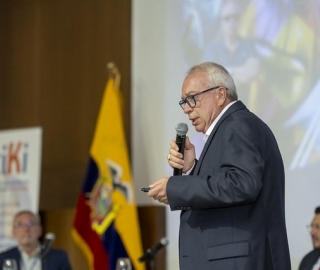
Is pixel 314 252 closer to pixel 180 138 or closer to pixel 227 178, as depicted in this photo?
pixel 180 138

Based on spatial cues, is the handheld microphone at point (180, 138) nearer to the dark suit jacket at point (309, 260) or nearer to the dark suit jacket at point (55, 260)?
the dark suit jacket at point (309, 260)

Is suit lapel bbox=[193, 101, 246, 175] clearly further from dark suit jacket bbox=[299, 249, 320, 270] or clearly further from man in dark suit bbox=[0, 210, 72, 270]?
man in dark suit bbox=[0, 210, 72, 270]

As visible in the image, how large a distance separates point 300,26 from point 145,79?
1.82 metres

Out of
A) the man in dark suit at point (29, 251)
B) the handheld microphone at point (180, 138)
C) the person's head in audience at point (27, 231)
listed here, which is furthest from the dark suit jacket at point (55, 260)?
the handheld microphone at point (180, 138)

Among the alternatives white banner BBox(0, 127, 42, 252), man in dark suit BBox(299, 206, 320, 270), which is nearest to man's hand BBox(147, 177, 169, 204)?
man in dark suit BBox(299, 206, 320, 270)

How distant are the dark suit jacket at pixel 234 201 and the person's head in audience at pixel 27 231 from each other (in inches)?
131

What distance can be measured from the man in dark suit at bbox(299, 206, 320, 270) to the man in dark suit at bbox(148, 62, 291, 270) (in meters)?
2.12

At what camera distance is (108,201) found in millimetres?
6316

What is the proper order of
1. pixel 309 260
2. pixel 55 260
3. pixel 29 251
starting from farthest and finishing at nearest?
pixel 29 251 → pixel 55 260 → pixel 309 260

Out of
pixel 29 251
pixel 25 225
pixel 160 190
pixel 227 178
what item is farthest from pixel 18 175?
pixel 227 178

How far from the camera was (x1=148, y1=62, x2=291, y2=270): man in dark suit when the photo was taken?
2654 mm

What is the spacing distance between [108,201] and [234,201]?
378cm

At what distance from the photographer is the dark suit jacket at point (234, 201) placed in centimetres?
265

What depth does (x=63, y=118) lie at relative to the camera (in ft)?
24.1
